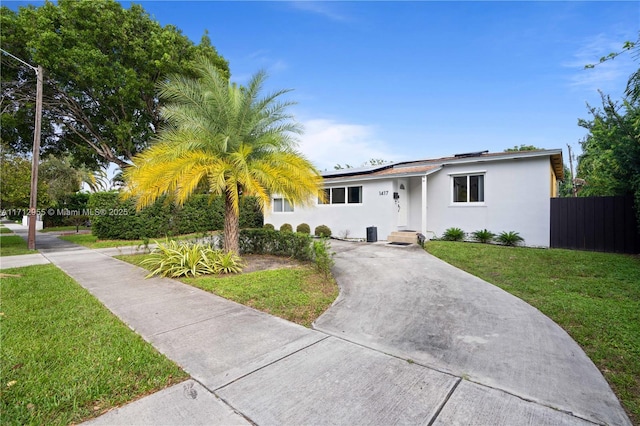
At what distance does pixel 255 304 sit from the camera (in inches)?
195

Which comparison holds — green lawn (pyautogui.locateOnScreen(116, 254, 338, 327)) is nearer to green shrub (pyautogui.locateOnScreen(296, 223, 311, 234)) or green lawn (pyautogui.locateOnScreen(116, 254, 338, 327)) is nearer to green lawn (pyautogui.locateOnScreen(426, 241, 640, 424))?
green lawn (pyautogui.locateOnScreen(426, 241, 640, 424))

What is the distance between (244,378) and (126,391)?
0.99m

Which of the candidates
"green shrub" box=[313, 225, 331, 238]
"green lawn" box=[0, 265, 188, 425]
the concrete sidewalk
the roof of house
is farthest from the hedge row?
the concrete sidewalk

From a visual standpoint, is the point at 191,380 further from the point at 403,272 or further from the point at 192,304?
the point at 403,272

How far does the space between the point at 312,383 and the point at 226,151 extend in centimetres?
651

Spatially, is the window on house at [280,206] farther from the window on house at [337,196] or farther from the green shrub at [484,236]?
the green shrub at [484,236]

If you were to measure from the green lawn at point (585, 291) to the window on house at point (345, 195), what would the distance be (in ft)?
15.2

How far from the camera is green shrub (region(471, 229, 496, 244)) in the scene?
11672mm

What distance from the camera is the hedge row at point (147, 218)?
14.2 meters

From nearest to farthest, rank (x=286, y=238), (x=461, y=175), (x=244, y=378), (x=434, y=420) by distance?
1. (x=434, y=420)
2. (x=244, y=378)
3. (x=286, y=238)
4. (x=461, y=175)

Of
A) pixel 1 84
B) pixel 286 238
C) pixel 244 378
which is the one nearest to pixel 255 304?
pixel 244 378

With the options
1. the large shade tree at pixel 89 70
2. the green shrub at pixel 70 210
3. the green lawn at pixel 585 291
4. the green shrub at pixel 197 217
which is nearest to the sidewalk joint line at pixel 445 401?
the green lawn at pixel 585 291

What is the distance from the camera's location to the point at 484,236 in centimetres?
1171

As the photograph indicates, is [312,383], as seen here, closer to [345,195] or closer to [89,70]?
[345,195]
